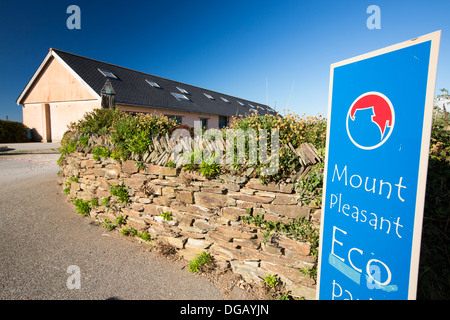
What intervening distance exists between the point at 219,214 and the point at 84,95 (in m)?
16.2

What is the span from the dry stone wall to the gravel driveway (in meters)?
0.43

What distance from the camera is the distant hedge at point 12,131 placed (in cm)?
1845

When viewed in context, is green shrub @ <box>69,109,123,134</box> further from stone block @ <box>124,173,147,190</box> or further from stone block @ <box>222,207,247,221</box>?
stone block @ <box>222,207,247,221</box>

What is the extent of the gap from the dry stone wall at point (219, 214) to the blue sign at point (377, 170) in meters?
0.92

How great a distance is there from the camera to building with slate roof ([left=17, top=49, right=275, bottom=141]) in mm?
15125

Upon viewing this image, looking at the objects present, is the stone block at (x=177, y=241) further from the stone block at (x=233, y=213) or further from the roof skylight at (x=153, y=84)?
the roof skylight at (x=153, y=84)

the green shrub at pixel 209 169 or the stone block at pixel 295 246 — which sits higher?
the green shrub at pixel 209 169

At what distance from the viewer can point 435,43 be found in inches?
51.3

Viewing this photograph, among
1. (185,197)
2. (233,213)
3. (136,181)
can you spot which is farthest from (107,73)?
(233,213)

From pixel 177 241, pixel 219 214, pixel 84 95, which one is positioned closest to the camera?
pixel 219 214

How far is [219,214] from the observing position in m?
3.46

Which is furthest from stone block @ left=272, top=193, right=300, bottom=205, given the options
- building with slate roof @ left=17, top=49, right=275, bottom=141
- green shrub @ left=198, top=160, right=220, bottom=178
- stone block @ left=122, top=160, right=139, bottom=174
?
building with slate roof @ left=17, top=49, right=275, bottom=141

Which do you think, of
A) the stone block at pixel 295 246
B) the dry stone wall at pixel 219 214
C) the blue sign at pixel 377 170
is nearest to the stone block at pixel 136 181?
the dry stone wall at pixel 219 214

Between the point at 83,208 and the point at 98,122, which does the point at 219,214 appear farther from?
the point at 98,122
